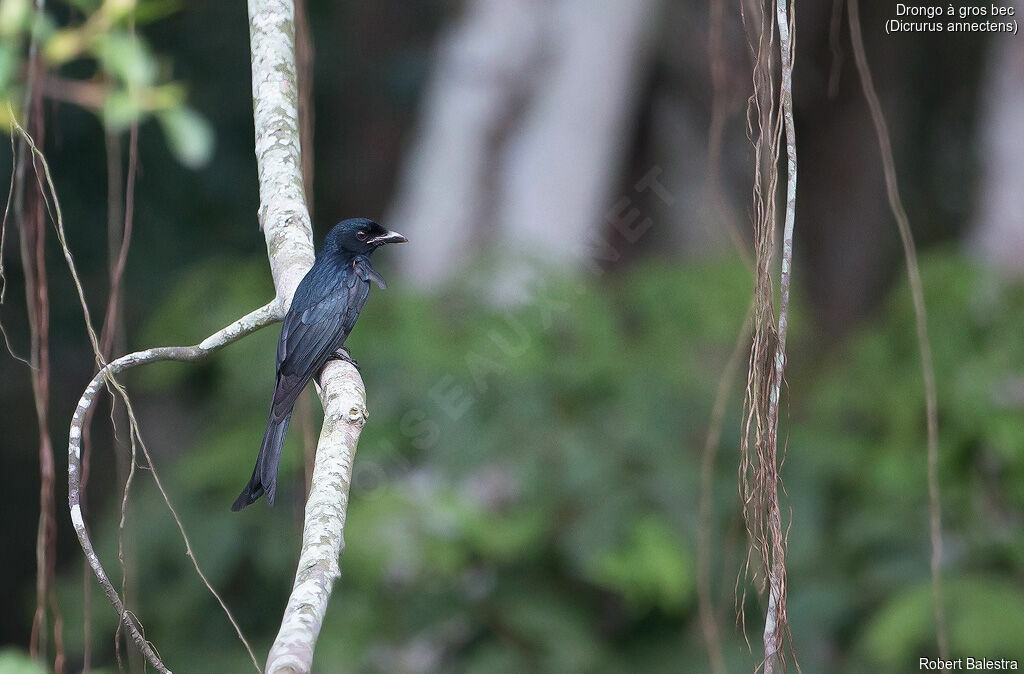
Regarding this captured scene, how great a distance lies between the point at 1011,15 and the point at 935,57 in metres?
3.04

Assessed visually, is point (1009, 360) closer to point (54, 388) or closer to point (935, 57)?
point (935, 57)

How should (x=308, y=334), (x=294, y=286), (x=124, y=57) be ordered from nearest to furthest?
(x=294, y=286), (x=308, y=334), (x=124, y=57)

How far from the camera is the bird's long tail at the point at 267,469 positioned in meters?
2.41

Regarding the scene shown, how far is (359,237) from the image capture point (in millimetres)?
3453

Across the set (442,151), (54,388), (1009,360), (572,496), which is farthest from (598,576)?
(54,388)

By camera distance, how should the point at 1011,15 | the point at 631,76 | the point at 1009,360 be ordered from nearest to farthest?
the point at 1009,360, the point at 1011,15, the point at 631,76

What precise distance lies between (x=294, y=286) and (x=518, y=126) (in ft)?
16.8

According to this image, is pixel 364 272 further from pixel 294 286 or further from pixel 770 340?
pixel 770 340

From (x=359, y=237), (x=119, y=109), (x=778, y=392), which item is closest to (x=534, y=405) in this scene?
(x=359, y=237)

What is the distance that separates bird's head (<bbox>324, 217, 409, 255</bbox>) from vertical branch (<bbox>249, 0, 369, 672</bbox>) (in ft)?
2.58

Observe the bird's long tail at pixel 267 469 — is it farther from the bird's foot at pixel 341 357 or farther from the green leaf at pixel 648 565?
the green leaf at pixel 648 565

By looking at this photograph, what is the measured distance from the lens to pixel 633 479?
181 inches

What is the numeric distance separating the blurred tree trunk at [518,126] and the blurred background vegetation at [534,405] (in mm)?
20

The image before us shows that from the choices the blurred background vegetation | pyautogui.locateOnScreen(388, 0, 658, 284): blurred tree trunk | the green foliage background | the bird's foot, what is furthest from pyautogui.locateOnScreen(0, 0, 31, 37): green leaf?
pyautogui.locateOnScreen(388, 0, 658, 284): blurred tree trunk
